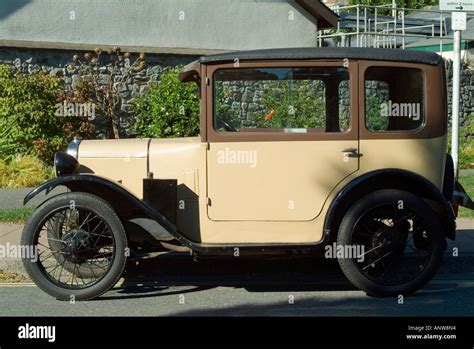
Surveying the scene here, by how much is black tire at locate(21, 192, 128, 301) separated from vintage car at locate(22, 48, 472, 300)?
10 millimetres

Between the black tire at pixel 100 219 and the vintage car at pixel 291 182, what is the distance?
0.01 metres

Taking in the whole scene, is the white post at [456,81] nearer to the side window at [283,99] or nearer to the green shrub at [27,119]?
the side window at [283,99]

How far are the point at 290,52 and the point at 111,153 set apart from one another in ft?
5.88

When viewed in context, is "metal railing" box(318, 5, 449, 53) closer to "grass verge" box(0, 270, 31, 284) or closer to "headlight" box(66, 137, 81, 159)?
"headlight" box(66, 137, 81, 159)

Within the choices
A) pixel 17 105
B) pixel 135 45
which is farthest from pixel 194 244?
pixel 135 45

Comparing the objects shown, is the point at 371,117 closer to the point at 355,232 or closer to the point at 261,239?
the point at 355,232

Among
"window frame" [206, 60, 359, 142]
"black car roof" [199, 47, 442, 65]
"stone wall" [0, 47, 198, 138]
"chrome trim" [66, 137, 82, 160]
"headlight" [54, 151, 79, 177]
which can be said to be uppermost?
"stone wall" [0, 47, 198, 138]

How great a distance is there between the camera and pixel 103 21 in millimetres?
15609

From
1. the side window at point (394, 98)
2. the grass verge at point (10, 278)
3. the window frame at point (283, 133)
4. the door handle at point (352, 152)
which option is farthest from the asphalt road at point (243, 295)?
the side window at point (394, 98)

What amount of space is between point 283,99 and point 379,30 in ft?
56.2

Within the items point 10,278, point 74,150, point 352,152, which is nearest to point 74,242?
point 74,150

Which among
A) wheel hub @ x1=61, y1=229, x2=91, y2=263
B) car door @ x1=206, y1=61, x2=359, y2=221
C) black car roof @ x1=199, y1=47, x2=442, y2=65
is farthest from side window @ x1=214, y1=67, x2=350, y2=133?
wheel hub @ x1=61, y1=229, x2=91, y2=263

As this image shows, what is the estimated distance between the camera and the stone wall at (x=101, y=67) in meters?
14.5

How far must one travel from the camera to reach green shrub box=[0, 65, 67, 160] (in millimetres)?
13242
